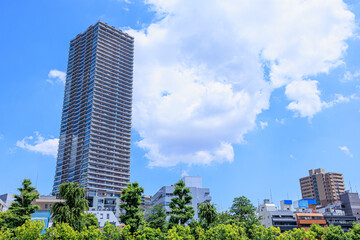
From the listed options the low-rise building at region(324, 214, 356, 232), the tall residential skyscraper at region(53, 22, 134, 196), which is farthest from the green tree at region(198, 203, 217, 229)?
the tall residential skyscraper at region(53, 22, 134, 196)

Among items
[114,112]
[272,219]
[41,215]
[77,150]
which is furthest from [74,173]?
[272,219]

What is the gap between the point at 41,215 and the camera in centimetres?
9669

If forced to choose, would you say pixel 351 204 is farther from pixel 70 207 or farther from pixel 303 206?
pixel 70 207

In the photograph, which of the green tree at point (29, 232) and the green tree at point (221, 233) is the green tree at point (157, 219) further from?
the green tree at point (29, 232)

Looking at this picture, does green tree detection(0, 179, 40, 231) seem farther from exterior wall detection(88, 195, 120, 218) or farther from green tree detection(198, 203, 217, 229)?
exterior wall detection(88, 195, 120, 218)

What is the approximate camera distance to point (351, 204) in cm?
13462

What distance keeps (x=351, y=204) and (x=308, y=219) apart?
24135 millimetres

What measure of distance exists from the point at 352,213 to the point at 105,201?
9661 centimetres

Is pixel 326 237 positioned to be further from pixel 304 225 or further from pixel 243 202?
pixel 304 225

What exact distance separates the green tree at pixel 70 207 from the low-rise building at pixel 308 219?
90.5m

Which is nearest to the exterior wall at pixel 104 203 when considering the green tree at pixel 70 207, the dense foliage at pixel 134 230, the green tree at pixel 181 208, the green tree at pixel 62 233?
the dense foliage at pixel 134 230

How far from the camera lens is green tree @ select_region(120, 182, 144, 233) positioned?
179 feet

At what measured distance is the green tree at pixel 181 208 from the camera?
59.5 m

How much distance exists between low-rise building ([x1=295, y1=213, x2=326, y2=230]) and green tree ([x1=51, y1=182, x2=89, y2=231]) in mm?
90503
